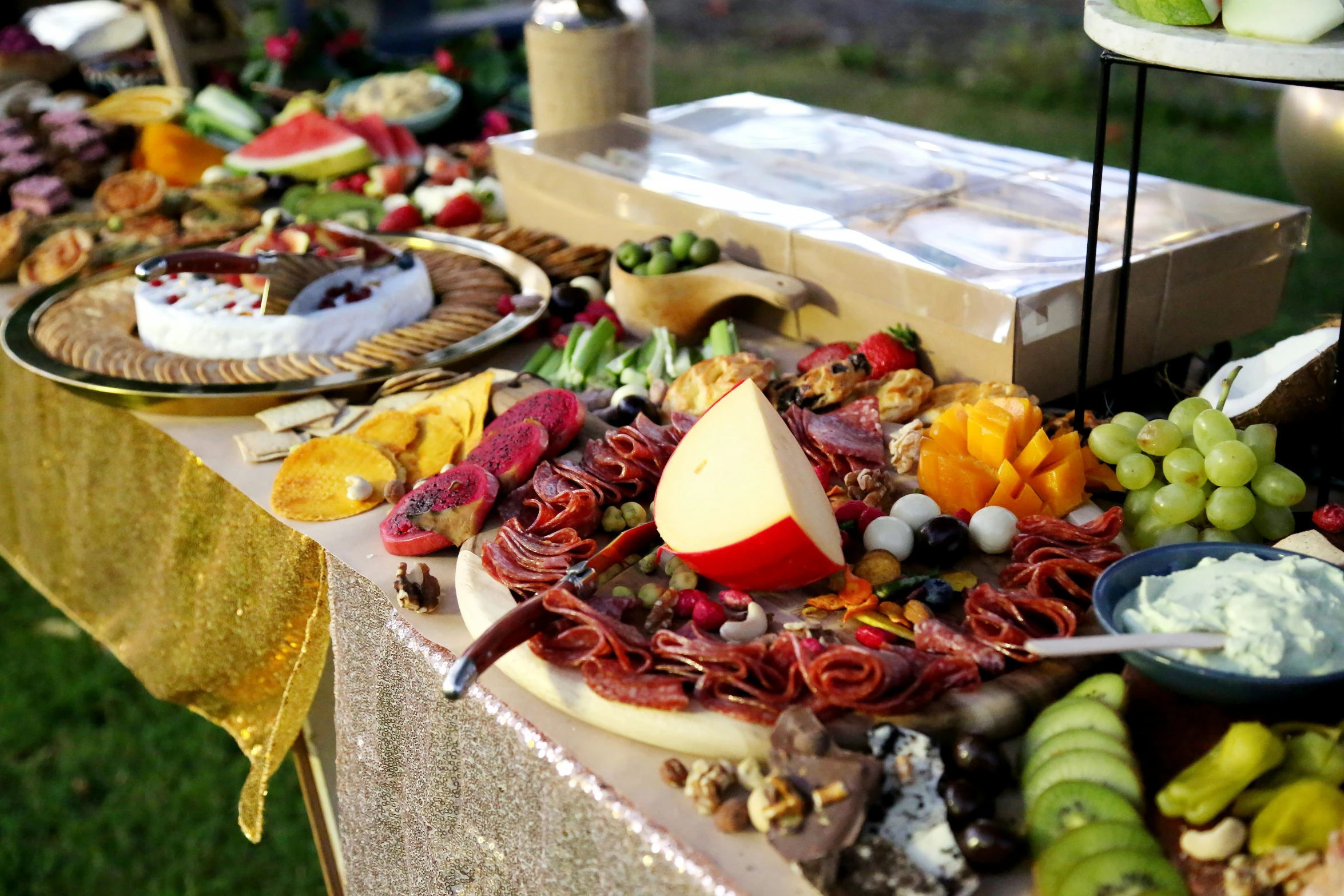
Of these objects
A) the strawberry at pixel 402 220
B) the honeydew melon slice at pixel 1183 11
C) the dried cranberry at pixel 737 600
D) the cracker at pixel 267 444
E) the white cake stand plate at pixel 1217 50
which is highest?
the honeydew melon slice at pixel 1183 11

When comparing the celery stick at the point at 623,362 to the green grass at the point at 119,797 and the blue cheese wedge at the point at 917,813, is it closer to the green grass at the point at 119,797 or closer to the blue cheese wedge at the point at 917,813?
the blue cheese wedge at the point at 917,813

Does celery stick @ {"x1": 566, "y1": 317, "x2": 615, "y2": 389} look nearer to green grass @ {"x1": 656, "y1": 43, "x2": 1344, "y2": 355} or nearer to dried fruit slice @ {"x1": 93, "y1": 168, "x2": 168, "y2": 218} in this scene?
dried fruit slice @ {"x1": 93, "y1": 168, "x2": 168, "y2": 218}

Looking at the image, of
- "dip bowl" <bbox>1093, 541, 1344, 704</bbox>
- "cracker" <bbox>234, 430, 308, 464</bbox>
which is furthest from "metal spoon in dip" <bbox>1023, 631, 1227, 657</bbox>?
"cracker" <bbox>234, 430, 308, 464</bbox>

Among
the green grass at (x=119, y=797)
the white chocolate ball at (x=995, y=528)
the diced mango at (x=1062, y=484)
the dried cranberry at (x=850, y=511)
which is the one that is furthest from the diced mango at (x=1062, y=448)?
the green grass at (x=119, y=797)

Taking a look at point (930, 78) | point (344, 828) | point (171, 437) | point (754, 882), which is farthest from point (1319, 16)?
point (930, 78)

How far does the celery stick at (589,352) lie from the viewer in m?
1.84

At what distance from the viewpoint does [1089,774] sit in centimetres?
94

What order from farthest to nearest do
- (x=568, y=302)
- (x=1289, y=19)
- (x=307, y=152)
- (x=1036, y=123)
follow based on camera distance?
1. (x=1036, y=123)
2. (x=307, y=152)
3. (x=568, y=302)
4. (x=1289, y=19)

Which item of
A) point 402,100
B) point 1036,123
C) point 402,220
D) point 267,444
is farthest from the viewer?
point 1036,123

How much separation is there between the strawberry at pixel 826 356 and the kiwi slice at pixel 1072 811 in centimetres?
85

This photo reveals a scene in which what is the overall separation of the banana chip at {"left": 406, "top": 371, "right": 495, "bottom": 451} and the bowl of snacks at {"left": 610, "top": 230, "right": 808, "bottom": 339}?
0.98ft

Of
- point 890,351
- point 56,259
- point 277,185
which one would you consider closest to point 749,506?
point 890,351

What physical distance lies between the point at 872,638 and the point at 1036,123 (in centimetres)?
626

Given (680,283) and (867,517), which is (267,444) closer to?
(680,283)
